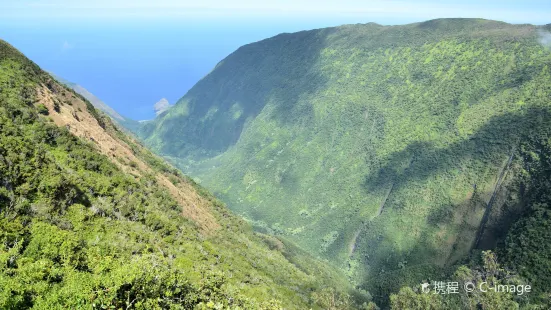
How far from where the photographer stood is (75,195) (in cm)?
3381

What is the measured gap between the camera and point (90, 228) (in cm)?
3198

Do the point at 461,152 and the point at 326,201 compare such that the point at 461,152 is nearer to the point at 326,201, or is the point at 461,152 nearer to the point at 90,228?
the point at 326,201

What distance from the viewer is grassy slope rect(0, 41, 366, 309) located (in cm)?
2123

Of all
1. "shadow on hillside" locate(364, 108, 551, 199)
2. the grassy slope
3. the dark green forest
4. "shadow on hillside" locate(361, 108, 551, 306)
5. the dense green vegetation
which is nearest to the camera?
the grassy slope

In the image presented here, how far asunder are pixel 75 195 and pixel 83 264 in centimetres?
1179

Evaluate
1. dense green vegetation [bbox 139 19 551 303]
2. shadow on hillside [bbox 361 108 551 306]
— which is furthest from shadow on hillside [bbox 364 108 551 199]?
dense green vegetation [bbox 139 19 551 303]

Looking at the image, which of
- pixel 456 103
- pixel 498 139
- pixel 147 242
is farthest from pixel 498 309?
pixel 456 103

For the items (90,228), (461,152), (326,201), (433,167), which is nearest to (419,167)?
(433,167)

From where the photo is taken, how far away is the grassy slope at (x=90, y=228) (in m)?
21.2

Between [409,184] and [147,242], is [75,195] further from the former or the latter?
[409,184]

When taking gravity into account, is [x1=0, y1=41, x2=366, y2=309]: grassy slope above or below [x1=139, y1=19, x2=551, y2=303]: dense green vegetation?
above

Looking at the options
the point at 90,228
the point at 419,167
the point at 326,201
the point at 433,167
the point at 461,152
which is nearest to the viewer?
the point at 90,228

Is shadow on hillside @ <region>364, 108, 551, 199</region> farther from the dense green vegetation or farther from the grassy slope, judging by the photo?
the grassy slope

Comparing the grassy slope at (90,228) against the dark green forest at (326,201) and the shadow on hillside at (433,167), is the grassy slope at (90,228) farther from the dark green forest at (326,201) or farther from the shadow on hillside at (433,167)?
the shadow on hillside at (433,167)
